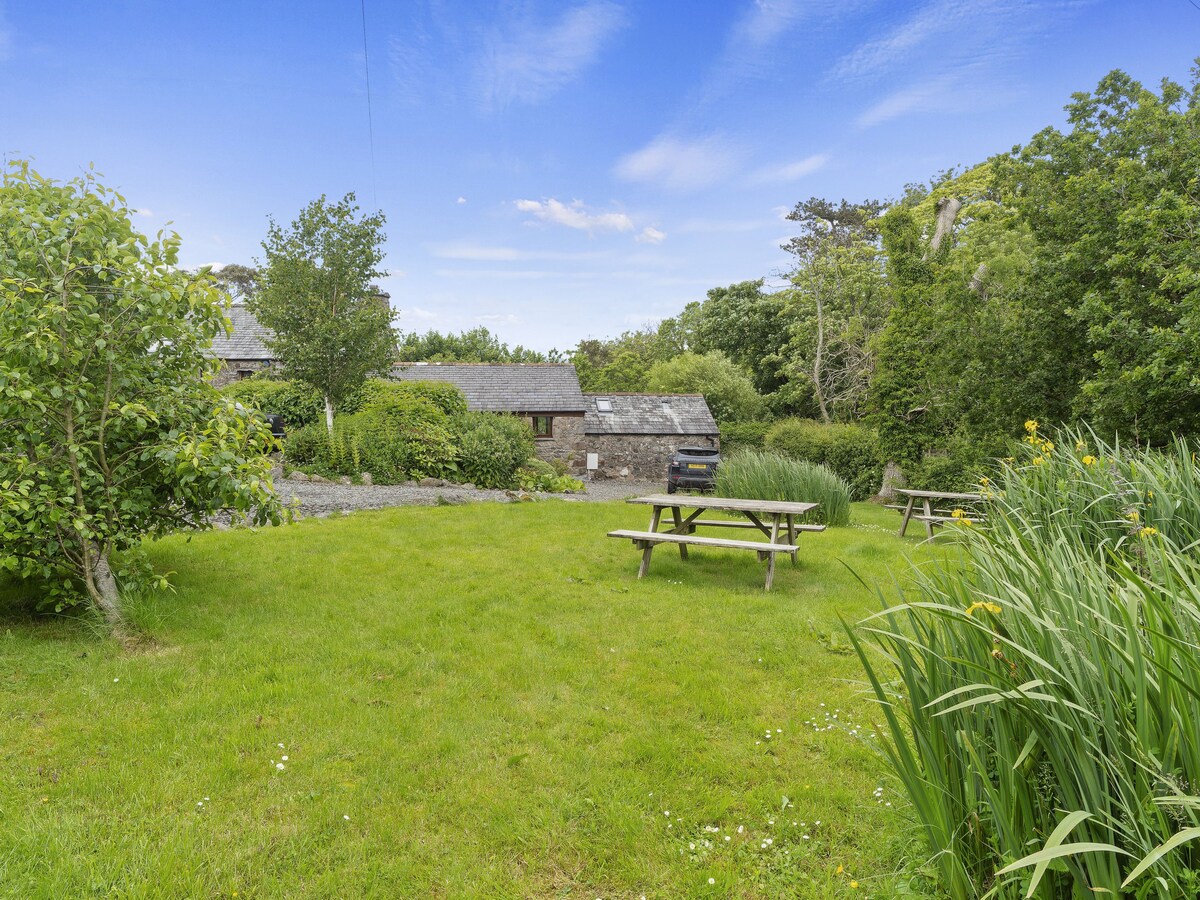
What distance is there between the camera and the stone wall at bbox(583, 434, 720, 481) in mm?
25172

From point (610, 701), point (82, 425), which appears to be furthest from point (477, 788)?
point (82, 425)

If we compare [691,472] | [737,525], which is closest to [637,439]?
[691,472]

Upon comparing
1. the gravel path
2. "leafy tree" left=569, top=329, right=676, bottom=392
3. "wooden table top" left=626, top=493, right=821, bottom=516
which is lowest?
the gravel path

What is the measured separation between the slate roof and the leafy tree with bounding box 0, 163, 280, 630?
18883mm

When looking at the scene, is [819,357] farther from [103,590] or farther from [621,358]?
[103,590]

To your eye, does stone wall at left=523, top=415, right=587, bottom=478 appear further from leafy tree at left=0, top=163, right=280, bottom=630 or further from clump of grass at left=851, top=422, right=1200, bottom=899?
clump of grass at left=851, top=422, right=1200, bottom=899

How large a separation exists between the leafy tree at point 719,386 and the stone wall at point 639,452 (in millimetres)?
4270

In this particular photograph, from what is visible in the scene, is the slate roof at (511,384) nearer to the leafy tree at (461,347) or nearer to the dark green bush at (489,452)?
the dark green bush at (489,452)

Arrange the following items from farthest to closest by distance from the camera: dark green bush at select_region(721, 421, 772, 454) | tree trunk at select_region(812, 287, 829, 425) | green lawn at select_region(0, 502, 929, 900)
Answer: tree trunk at select_region(812, 287, 829, 425) → dark green bush at select_region(721, 421, 772, 454) → green lawn at select_region(0, 502, 929, 900)

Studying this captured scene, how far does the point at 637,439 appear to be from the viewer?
25266 millimetres

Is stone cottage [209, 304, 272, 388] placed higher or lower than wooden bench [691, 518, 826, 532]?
higher

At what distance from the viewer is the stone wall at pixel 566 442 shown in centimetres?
2470

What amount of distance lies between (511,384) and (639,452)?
6289mm

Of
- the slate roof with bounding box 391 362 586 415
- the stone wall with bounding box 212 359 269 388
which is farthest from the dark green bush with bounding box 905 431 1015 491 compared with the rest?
the stone wall with bounding box 212 359 269 388
